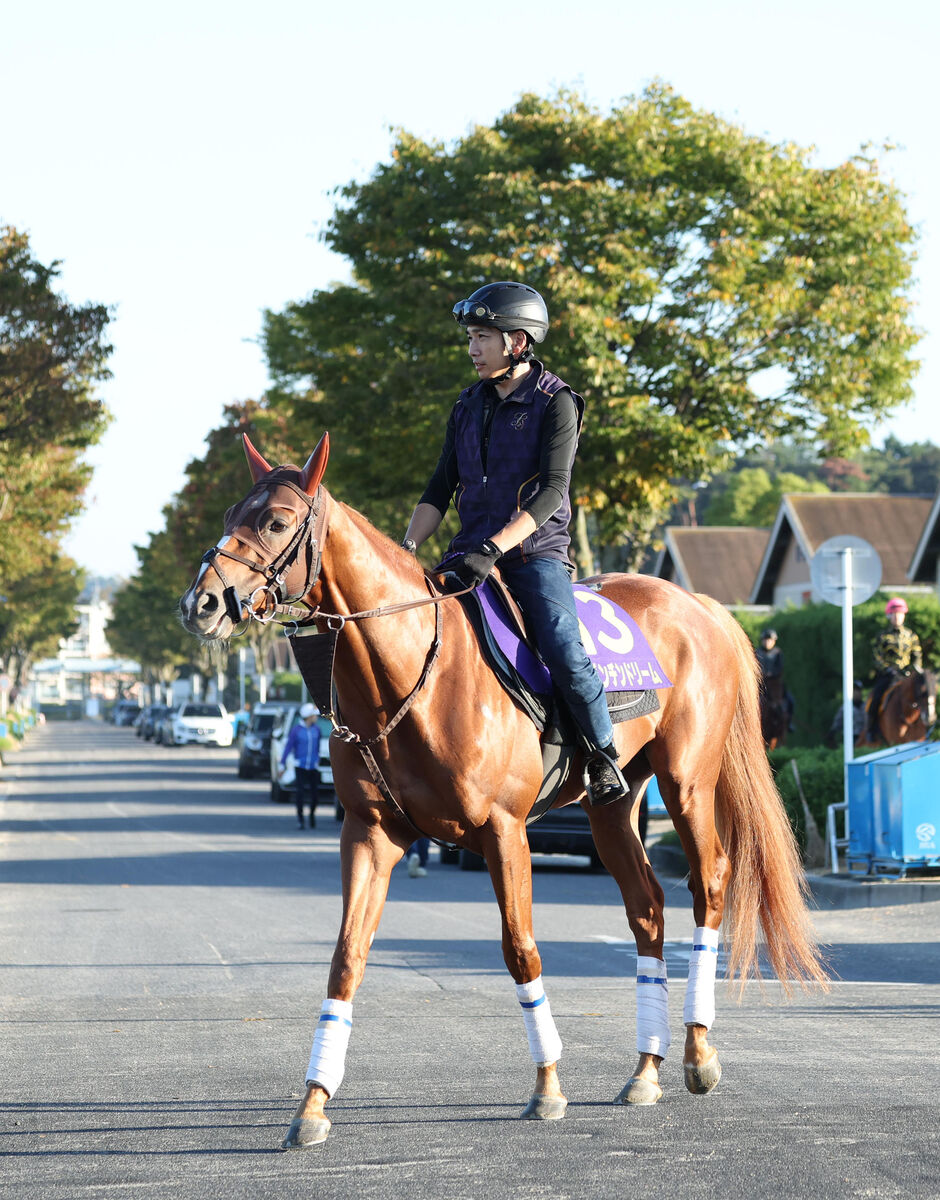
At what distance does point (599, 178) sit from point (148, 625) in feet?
261

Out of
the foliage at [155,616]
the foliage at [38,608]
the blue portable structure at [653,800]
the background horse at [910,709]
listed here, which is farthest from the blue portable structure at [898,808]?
the foliage at [155,616]

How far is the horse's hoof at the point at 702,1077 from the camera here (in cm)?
625

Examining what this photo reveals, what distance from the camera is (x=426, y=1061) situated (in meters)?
7.01

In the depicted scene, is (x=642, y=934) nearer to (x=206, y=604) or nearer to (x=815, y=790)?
(x=206, y=604)

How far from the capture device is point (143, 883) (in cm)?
1680

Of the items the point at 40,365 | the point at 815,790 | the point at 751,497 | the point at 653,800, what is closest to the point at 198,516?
the point at 40,365

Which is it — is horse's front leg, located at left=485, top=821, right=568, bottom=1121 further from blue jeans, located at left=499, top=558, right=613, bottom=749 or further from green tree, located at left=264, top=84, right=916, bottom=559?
green tree, located at left=264, top=84, right=916, bottom=559

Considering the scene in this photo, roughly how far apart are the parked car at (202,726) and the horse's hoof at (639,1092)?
60.6m

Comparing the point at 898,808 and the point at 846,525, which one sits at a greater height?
the point at 846,525

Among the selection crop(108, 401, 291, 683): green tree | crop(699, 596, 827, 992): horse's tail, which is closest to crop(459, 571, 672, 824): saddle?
crop(699, 596, 827, 992): horse's tail

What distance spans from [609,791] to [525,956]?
88 cm

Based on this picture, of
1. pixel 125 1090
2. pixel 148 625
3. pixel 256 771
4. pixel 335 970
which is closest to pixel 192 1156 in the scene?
pixel 335 970

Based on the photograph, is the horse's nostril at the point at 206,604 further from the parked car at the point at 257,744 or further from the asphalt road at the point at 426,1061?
the parked car at the point at 257,744

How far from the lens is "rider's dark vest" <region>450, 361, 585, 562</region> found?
6125 mm
